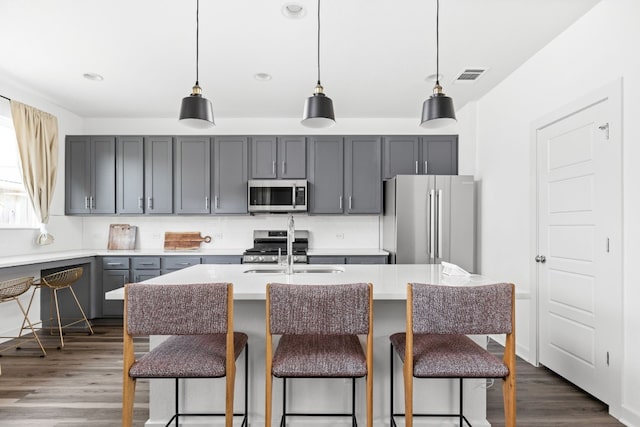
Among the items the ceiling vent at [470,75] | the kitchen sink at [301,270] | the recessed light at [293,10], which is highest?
the recessed light at [293,10]

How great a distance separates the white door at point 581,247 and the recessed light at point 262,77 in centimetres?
248

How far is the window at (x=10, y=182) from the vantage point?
384cm

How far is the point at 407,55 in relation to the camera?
316 centimetres

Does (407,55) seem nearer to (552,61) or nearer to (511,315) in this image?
(552,61)

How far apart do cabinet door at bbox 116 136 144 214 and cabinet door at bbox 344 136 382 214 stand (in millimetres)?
2598

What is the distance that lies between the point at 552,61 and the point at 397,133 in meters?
2.20

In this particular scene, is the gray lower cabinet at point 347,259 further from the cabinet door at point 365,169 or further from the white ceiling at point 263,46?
the white ceiling at point 263,46

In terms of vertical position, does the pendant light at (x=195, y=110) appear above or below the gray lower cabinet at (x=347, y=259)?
above

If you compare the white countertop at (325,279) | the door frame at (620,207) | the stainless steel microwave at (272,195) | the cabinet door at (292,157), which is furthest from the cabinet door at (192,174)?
the door frame at (620,207)

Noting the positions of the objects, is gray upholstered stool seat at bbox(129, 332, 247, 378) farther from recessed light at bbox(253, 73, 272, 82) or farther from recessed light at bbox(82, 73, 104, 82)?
recessed light at bbox(82, 73, 104, 82)

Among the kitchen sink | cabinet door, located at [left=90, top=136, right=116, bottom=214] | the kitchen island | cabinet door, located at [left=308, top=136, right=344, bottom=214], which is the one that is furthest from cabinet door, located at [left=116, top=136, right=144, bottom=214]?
the kitchen island

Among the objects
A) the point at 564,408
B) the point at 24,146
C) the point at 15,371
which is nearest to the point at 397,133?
the point at 564,408

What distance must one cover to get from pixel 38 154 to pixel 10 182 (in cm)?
41

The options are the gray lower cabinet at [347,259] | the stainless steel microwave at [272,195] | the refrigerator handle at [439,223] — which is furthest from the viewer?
the stainless steel microwave at [272,195]
